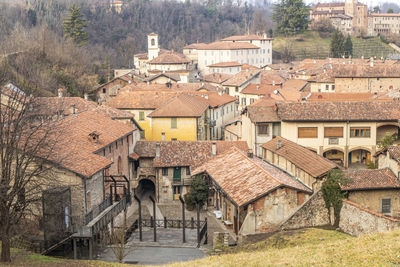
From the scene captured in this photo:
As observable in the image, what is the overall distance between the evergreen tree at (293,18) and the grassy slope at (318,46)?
2302 millimetres

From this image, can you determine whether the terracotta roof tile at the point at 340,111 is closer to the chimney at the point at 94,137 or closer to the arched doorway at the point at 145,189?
the arched doorway at the point at 145,189

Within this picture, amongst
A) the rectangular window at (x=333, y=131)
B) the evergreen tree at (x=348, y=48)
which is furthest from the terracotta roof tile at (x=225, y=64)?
the rectangular window at (x=333, y=131)

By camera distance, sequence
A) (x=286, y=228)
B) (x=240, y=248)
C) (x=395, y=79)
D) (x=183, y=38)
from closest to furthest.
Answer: (x=240, y=248) → (x=286, y=228) → (x=395, y=79) → (x=183, y=38)

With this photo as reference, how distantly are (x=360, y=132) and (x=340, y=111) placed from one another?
2.43 metres

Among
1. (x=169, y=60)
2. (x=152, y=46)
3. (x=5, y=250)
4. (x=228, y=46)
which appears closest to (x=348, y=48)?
(x=228, y=46)

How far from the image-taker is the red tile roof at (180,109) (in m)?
49.9

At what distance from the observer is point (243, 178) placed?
1222 inches

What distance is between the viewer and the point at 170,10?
174 m

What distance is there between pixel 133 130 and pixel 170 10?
140828mm

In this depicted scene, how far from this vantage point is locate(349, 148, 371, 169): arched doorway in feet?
142

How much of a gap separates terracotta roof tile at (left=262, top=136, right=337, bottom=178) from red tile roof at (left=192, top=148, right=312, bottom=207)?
159cm

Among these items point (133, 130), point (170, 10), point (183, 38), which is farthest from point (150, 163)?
point (170, 10)

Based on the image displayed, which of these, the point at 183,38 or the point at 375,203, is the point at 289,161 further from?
the point at 183,38

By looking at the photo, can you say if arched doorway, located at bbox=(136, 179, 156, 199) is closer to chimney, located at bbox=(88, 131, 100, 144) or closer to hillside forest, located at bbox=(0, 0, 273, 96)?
chimney, located at bbox=(88, 131, 100, 144)
